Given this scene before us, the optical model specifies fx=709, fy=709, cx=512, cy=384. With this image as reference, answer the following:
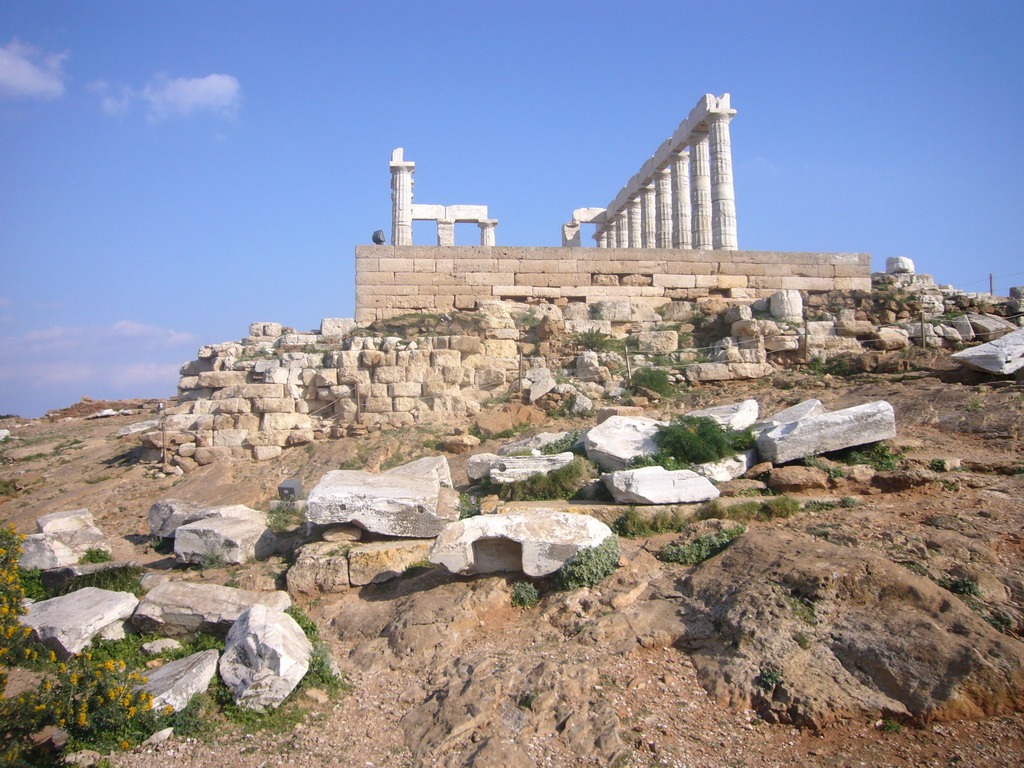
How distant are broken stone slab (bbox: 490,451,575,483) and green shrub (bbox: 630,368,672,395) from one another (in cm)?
488

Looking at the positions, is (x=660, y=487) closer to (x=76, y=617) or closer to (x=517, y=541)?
(x=517, y=541)

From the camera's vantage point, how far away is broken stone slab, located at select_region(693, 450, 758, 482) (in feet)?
24.3

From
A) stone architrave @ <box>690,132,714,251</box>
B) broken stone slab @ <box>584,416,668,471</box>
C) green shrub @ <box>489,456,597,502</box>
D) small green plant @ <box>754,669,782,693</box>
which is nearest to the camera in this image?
small green plant @ <box>754,669,782,693</box>

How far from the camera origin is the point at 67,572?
7469mm

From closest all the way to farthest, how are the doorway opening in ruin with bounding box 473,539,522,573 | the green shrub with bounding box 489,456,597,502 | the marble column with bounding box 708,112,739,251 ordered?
1. the doorway opening in ruin with bounding box 473,539,522,573
2. the green shrub with bounding box 489,456,597,502
3. the marble column with bounding box 708,112,739,251

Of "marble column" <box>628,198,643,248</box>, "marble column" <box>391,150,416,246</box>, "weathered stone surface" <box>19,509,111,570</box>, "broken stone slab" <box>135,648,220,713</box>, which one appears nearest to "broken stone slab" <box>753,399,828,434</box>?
"broken stone slab" <box>135,648,220,713</box>

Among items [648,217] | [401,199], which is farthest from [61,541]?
[648,217]

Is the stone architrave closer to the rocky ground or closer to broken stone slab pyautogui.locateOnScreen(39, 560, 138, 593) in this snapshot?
the rocky ground

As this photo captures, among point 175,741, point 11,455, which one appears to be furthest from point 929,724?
point 11,455

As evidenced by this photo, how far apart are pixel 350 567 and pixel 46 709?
272cm

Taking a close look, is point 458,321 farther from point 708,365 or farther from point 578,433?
point 578,433

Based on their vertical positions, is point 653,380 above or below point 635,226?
below

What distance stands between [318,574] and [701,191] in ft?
52.4

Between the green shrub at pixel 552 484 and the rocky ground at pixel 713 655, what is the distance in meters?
1.39
